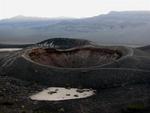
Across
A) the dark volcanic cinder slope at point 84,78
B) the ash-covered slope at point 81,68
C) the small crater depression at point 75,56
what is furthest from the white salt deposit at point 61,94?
the small crater depression at point 75,56

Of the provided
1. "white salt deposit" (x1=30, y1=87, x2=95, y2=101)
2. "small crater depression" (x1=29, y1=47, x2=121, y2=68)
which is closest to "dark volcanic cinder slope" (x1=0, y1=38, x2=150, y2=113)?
"small crater depression" (x1=29, y1=47, x2=121, y2=68)

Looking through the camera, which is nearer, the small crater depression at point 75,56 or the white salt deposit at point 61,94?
the white salt deposit at point 61,94

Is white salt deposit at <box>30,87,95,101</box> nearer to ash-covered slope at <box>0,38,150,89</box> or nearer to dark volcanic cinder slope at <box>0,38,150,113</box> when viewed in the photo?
dark volcanic cinder slope at <box>0,38,150,113</box>

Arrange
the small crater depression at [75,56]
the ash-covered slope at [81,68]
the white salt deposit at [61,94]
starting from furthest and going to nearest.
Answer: the small crater depression at [75,56], the ash-covered slope at [81,68], the white salt deposit at [61,94]

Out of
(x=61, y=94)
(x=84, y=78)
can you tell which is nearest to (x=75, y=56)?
(x=84, y=78)

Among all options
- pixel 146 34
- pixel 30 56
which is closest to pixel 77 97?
pixel 30 56

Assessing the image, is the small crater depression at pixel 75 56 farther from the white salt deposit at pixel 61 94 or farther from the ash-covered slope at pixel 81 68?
the white salt deposit at pixel 61 94
